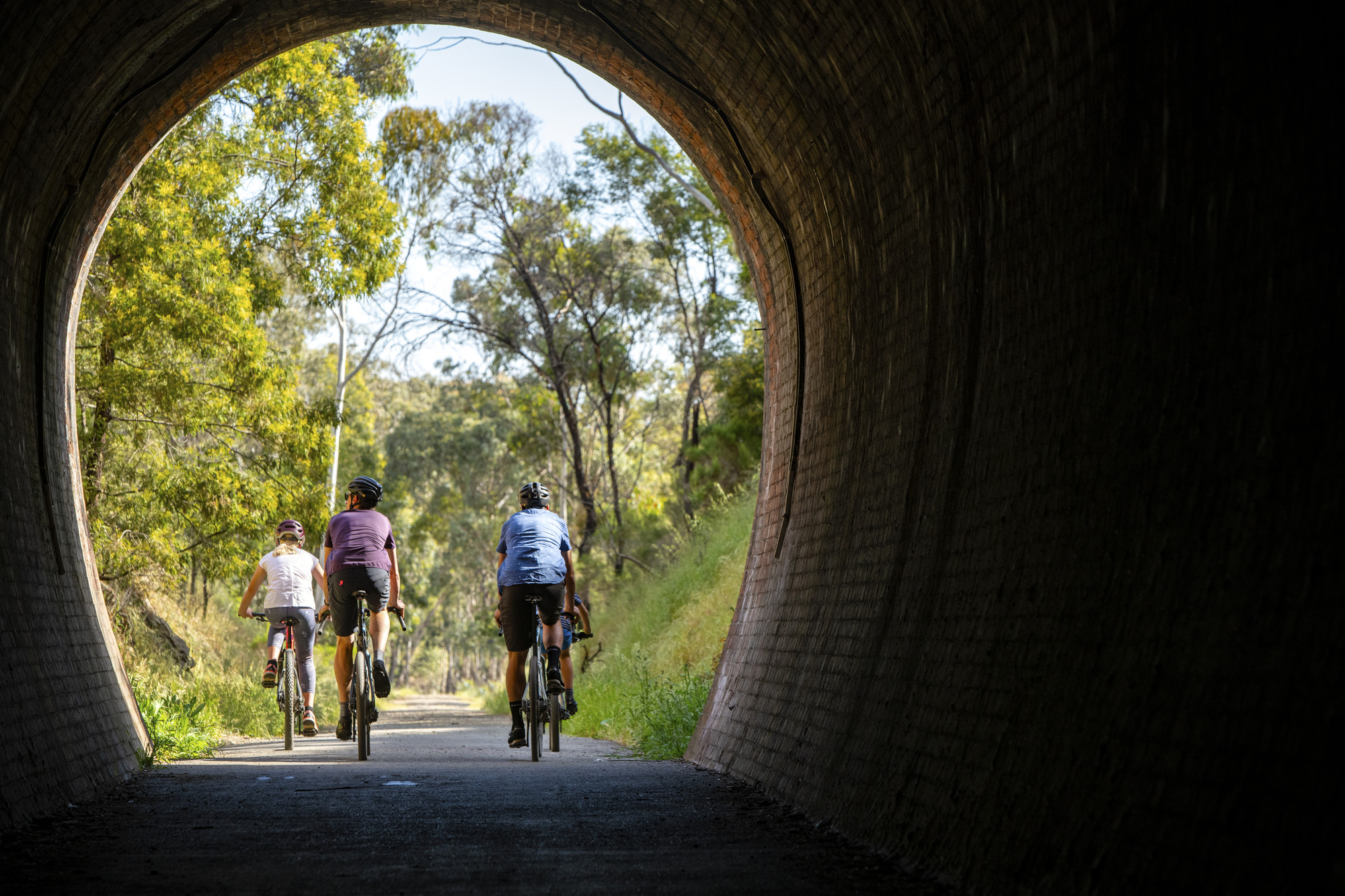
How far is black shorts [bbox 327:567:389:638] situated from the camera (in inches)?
368

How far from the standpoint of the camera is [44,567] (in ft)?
21.9

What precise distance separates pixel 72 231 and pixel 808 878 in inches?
238

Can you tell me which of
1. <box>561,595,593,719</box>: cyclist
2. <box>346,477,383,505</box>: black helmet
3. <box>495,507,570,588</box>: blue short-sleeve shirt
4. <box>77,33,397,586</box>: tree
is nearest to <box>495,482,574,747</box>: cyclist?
<box>495,507,570,588</box>: blue short-sleeve shirt

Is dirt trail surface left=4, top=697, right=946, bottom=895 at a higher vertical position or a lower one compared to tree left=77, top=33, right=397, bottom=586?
lower

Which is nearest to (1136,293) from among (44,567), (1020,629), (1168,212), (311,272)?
(1168,212)

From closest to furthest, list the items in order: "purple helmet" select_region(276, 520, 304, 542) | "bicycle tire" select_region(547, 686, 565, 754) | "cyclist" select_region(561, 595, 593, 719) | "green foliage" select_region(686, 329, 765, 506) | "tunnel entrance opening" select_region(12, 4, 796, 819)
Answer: "tunnel entrance opening" select_region(12, 4, 796, 819), "bicycle tire" select_region(547, 686, 565, 754), "cyclist" select_region(561, 595, 593, 719), "purple helmet" select_region(276, 520, 304, 542), "green foliage" select_region(686, 329, 765, 506)

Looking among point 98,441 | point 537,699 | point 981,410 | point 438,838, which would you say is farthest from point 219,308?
point 981,410

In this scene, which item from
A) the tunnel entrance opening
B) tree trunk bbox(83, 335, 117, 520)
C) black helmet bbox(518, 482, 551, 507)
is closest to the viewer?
the tunnel entrance opening

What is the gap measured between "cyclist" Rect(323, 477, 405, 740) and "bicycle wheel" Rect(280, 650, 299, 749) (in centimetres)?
143

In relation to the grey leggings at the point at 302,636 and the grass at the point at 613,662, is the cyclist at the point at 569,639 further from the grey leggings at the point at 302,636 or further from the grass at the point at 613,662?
the grey leggings at the point at 302,636

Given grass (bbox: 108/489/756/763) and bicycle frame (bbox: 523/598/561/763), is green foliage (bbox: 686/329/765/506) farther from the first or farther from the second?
bicycle frame (bbox: 523/598/561/763)

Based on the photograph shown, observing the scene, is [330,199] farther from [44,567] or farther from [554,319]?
[44,567]

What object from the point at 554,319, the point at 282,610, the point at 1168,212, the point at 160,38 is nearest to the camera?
the point at 1168,212

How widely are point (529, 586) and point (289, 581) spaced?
Answer: 2794 mm
